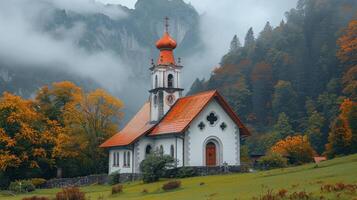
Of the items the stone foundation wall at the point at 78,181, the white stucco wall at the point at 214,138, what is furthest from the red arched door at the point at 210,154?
the stone foundation wall at the point at 78,181

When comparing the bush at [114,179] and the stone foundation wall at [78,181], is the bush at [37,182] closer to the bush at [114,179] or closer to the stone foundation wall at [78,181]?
the stone foundation wall at [78,181]

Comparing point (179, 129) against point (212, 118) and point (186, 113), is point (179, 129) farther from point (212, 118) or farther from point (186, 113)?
point (212, 118)

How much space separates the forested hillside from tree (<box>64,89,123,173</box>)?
4200cm

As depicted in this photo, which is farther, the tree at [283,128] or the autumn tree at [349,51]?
the autumn tree at [349,51]

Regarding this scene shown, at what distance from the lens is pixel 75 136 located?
209 ft

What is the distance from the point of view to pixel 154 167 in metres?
44.4

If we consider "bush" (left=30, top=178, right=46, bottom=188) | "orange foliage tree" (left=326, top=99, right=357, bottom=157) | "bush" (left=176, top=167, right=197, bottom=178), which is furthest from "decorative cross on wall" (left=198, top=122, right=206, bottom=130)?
"orange foliage tree" (left=326, top=99, right=357, bottom=157)

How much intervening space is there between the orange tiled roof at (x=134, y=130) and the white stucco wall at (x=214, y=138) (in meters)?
6.31

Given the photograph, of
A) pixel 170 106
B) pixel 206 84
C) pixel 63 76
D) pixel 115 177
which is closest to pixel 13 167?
pixel 115 177

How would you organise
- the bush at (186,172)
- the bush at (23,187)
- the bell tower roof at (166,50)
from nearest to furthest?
the bush at (186,172) < the bush at (23,187) < the bell tower roof at (166,50)

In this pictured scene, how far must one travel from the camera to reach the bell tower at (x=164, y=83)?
56.1 metres

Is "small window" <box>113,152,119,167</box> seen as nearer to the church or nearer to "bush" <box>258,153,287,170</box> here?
the church

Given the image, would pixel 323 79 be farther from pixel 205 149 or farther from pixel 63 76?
pixel 63 76

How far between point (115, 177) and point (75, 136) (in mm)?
12346
